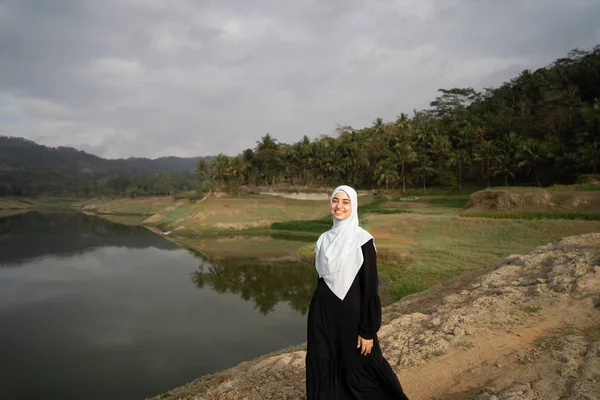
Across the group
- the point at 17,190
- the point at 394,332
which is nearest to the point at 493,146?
the point at 394,332

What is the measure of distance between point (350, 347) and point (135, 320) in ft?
40.7

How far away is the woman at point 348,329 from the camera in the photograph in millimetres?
3445

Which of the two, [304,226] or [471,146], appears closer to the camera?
[304,226]

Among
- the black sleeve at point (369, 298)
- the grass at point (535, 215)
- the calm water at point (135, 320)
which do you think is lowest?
the calm water at point (135, 320)

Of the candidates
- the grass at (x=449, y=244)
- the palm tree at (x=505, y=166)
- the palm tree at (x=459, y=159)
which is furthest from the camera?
the palm tree at (x=459, y=159)

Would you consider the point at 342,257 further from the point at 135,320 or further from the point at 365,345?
the point at 135,320

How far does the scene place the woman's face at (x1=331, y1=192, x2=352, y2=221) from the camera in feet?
12.1

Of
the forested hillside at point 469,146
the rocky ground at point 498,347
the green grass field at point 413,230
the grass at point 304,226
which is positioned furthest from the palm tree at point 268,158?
the rocky ground at point 498,347

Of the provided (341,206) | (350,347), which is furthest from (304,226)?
(350,347)

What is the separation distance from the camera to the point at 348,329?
11.5 ft

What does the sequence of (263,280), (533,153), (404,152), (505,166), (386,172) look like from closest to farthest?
(263,280)
(533,153)
(505,166)
(386,172)
(404,152)

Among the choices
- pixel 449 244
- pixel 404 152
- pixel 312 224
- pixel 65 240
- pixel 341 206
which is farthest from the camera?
pixel 404 152

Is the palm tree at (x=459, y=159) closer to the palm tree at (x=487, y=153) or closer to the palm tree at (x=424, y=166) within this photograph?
the palm tree at (x=487, y=153)

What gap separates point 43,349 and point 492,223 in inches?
900
